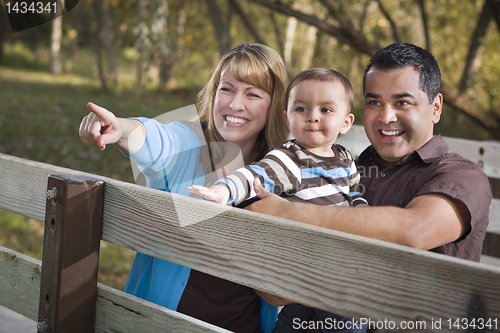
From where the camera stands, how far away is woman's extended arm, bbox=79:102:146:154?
5.26ft

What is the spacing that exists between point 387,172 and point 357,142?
155cm

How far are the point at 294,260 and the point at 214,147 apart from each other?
1136 mm

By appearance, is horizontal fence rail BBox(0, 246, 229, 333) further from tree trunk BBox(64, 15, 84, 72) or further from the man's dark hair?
tree trunk BBox(64, 15, 84, 72)

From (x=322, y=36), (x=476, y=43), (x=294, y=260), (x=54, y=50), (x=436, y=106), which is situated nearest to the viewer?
(x=294, y=260)

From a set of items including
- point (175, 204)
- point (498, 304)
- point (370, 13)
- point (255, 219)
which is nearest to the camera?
point (498, 304)

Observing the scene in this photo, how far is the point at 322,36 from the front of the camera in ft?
39.2

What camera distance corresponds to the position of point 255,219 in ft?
4.03

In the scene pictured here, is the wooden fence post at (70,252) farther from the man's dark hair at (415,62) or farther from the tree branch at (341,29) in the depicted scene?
the tree branch at (341,29)

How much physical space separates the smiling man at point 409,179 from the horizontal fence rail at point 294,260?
310 millimetres

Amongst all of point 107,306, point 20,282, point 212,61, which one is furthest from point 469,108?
point 212,61

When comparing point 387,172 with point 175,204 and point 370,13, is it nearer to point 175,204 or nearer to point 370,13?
point 175,204

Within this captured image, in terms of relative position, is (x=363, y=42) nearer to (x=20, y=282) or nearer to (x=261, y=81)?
(x=261, y=81)

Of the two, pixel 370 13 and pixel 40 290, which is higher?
pixel 370 13

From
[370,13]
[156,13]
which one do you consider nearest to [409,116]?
[156,13]
